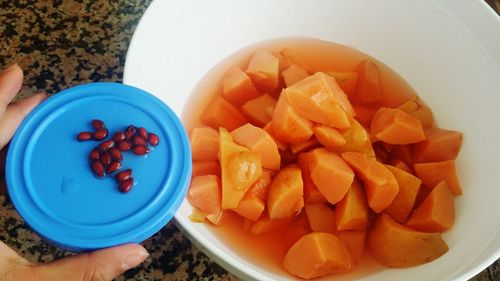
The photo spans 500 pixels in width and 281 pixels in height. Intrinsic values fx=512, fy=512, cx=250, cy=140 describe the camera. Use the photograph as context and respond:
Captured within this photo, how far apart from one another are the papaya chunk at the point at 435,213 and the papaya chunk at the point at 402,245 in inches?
1.5

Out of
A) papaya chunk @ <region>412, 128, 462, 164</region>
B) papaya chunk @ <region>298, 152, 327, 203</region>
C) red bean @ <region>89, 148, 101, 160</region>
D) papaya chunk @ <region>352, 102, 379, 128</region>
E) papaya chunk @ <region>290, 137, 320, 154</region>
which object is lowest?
papaya chunk @ <region>298, 152, 327, 203</region>

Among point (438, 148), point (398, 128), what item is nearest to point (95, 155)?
point (398, 128)

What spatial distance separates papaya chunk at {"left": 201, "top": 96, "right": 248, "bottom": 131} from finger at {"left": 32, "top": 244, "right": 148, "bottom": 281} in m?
0.53

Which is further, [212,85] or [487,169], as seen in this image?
[212,85]

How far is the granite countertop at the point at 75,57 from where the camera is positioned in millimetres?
1184

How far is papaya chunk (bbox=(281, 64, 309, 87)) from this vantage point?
1370 millimetres

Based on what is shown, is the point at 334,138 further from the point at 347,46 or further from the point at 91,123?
the point at 91,123

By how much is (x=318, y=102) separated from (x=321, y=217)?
0.89ft

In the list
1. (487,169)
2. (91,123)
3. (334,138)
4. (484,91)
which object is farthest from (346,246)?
(91,123)

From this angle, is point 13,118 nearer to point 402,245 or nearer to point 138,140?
point 138,140

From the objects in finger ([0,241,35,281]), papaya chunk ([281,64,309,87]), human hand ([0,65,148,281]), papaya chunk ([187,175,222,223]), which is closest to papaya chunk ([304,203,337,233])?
papaya chunk ([187,175,222,223])

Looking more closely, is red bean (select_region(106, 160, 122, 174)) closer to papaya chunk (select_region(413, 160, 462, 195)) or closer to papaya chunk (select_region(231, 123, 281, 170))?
papaya chunk (select_region(231, 123, 281, 170))

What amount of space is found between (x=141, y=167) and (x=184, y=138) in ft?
0.34

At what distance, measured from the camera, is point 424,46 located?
1417 mm
